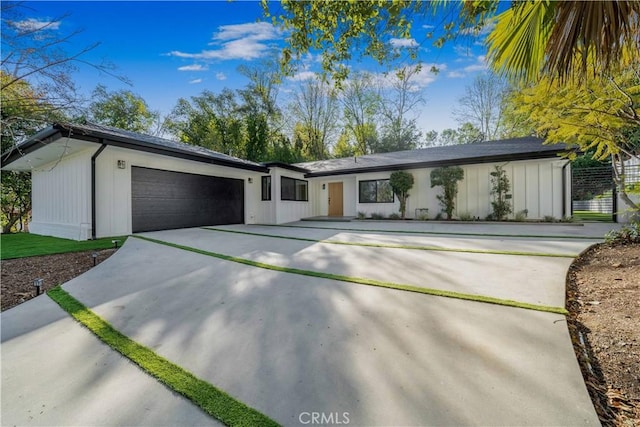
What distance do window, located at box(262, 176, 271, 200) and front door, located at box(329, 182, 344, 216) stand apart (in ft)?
13.8

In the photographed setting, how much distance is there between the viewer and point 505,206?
9836 millimetres

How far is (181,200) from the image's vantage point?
29.5 ft

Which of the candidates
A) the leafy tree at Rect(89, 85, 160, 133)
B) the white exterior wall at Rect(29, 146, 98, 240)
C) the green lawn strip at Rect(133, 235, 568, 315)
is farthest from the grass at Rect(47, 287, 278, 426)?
the leafy tree at Rect(89, 85, 160, 133)

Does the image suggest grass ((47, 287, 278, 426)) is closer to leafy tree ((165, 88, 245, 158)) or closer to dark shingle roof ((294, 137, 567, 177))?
dark shingle roof ((294, 137, 567, 177))

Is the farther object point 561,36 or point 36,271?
point 36,271

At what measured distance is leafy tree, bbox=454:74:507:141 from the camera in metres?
21.4

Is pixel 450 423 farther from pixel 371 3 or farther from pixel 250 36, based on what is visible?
pixel 250 36

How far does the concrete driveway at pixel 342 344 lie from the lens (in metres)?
1.48

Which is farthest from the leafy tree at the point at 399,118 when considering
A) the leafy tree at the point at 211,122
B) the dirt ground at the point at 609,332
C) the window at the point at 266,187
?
the dirt ground at the point at 609,332

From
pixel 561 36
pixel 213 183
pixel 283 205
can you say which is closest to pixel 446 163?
pixel 283 205

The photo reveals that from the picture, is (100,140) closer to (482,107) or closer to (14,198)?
(14,198)

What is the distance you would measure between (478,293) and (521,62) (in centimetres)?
263

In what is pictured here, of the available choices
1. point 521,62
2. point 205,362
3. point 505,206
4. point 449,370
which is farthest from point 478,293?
point 505,206

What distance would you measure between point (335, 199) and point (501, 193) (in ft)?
25.3
